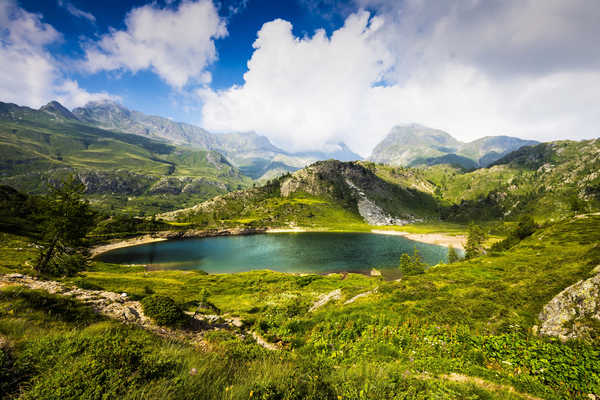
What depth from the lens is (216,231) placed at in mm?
175125

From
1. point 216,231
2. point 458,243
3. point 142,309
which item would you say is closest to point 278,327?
point 142,309

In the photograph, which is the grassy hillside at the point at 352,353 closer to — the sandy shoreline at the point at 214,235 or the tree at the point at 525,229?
the tree at the point at 525,229

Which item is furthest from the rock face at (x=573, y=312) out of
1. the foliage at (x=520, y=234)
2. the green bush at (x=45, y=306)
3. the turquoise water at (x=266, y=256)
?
the turquoise water at (x=266, y=256)

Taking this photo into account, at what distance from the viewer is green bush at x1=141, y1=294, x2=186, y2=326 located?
14273 millimetres

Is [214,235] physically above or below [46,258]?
below

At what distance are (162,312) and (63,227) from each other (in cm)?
1779

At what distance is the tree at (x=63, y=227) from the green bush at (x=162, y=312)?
16102 millimetres

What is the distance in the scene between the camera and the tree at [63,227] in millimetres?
22906

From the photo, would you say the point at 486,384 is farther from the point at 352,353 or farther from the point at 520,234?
the point at 520,234

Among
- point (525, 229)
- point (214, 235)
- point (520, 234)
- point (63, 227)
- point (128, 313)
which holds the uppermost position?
point (63, 227)

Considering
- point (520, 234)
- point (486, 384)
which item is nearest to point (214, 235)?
point (520, 234)

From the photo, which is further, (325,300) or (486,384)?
(325,300)

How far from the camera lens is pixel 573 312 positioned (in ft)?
33.9

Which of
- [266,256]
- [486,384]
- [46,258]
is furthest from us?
[266,256]
